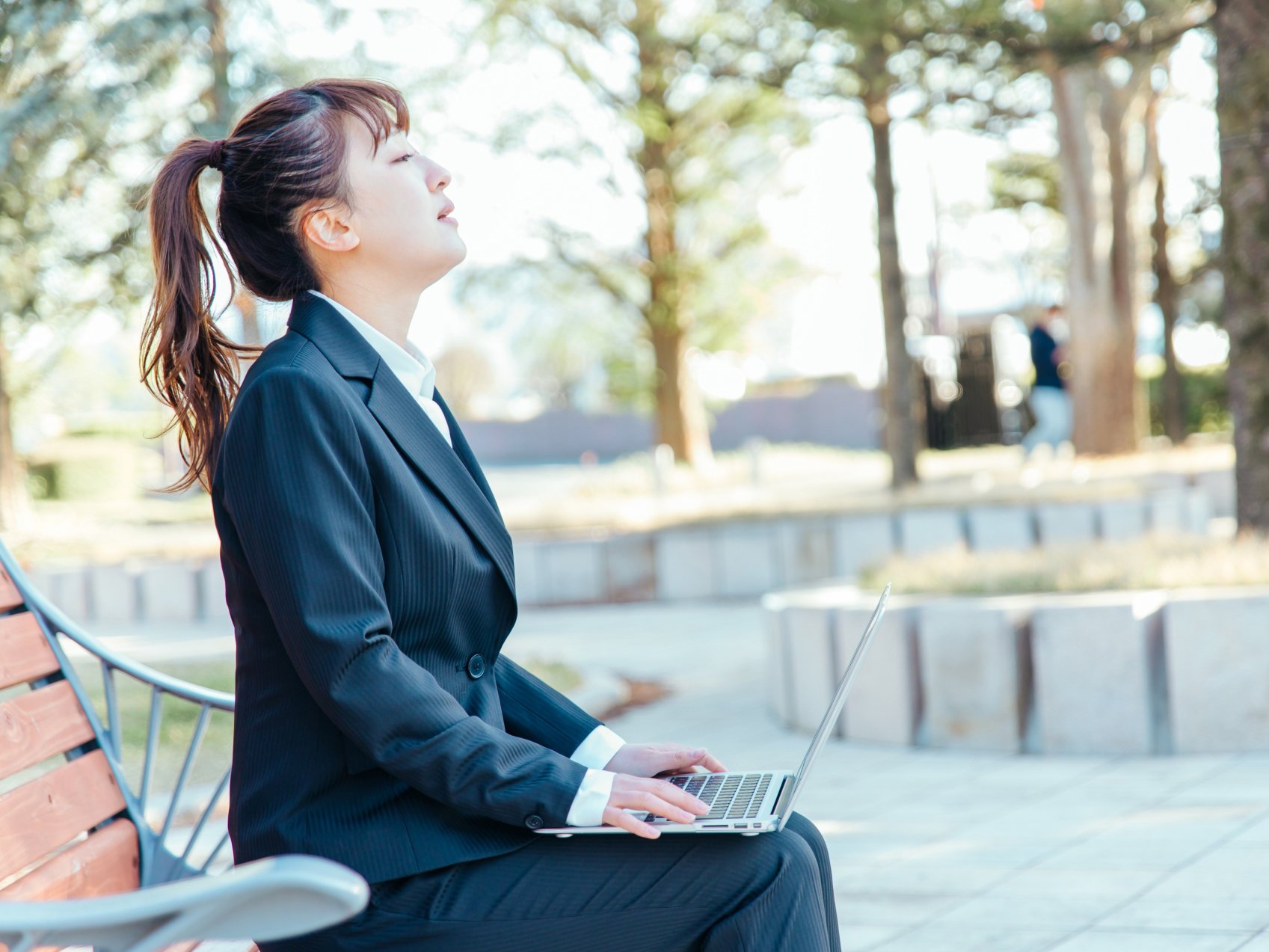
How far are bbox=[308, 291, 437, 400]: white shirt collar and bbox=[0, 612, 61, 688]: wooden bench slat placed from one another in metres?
0.82

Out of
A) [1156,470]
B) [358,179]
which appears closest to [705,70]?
[1156,470]

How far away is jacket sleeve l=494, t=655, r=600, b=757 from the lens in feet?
6.51

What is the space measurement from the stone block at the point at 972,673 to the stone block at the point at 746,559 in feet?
15.9

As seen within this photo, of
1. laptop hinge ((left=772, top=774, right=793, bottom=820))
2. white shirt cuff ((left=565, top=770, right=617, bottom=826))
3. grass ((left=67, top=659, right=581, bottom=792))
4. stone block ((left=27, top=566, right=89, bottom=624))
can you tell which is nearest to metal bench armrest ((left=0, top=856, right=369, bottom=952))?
white shirt cuff ((left=565, top=770, right=617, bottom=826))

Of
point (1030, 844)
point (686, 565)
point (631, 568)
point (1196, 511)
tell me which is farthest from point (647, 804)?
point (1196, 511)

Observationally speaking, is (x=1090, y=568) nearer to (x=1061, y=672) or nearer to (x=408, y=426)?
(x=1061, y=672)

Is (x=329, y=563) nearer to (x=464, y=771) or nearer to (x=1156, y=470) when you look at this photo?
(x=464, y=771)

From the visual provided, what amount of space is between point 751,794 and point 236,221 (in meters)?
1.08

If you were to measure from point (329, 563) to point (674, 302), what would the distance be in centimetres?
1443

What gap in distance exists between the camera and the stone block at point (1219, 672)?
4.28 m

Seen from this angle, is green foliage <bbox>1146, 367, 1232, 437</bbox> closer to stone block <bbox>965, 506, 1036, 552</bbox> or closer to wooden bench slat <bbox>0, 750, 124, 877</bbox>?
stone block <bbox>965, 506, 1036, 552</bbox>

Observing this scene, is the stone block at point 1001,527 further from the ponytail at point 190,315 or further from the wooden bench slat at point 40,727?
the ponytail at point 190,315

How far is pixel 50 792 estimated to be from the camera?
6.55 ft

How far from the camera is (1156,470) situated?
431 inches
